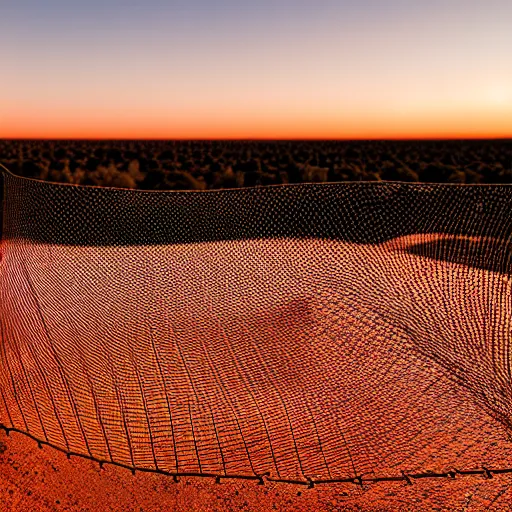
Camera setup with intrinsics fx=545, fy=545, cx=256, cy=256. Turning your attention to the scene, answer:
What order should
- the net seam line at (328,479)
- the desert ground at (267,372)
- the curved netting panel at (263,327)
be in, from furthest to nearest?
the curved netting panel at (263,327), the desert ground at (267,372), the net seam line at (328,479)

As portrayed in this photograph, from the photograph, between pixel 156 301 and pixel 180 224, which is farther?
pixel 180 224

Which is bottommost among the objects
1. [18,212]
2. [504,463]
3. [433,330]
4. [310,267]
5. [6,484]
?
[6,484]

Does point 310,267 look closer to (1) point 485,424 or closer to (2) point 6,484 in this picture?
(1) point 485,424

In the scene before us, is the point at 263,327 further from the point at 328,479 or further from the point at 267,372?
the point at 328,479

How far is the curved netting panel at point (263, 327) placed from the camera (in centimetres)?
408

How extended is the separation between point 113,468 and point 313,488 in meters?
1.44

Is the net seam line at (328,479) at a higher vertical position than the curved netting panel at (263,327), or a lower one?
lower

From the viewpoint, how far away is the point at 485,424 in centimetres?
415

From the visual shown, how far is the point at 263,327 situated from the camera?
505 centimetres

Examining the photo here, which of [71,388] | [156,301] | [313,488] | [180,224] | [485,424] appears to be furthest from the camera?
[180,224]

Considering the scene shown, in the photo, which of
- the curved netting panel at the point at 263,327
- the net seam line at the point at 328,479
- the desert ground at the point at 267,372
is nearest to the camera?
the net seam line at the point at 328,479

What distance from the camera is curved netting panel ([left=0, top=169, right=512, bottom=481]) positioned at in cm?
408

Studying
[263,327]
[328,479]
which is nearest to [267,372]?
[263,327]

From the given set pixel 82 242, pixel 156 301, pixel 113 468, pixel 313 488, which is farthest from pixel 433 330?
pixel 82 242
